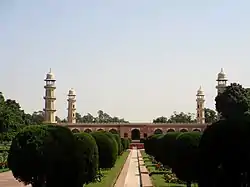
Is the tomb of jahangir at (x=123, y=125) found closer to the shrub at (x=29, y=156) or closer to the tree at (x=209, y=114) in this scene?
the tree at (x=209, y=114)

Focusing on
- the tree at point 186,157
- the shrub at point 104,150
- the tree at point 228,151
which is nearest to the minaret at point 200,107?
the shrub at point 104,150

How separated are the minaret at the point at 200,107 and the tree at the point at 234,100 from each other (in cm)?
2979

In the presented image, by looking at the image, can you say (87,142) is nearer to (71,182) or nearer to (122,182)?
(71,182)

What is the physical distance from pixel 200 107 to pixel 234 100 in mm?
34398

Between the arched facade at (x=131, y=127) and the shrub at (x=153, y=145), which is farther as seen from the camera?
the arched facade at (x=131, y=127)

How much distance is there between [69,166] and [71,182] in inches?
19.7

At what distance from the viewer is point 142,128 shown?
90188 millimetres

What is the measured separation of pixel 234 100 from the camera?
210ft

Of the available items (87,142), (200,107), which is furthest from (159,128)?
(87,142)

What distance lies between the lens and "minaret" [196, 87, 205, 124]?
97.6 metres

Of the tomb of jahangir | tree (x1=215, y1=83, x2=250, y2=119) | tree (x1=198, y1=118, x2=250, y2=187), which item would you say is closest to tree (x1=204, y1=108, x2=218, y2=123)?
the tomb of jahangir

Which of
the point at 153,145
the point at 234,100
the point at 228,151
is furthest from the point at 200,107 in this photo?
the point at 228,151

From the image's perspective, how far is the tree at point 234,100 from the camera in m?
62.4

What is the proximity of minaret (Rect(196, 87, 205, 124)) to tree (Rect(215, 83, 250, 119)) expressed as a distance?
29.8m
